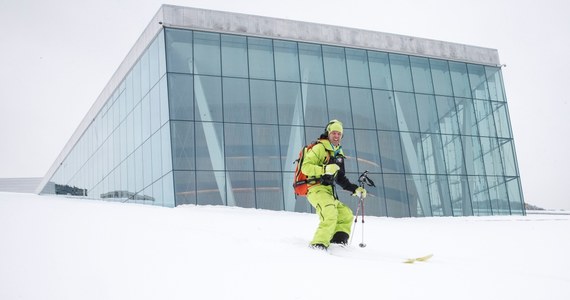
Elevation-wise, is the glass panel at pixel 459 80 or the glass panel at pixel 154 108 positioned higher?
the glass panel at pixel 459 80

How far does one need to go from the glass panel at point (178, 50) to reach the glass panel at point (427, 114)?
35.8 ft

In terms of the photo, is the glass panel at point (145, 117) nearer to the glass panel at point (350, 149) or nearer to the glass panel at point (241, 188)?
the glass panel at point (241, 188)

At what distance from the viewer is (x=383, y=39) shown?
25.5m

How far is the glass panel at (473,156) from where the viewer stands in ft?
84.6

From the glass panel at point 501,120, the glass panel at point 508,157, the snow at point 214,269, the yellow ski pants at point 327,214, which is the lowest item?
the snow at point 214,269

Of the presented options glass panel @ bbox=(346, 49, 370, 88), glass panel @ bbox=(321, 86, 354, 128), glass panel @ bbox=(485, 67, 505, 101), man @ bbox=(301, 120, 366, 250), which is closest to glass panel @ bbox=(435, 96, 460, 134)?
glass panel @ bbox=(485, 67, 505, 101)

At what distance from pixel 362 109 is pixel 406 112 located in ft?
7.65

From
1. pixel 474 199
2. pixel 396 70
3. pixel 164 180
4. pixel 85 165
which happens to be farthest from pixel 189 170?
pixel 85 165

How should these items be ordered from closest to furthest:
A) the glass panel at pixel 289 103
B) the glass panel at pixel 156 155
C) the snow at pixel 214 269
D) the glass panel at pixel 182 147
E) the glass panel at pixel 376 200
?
the snow at pixel 214 269 → the glass panel at pixel 182 147 → the glass panel at pixel 156 155 → the glass panel at pixel 289 103 → the glass panel at pixel 376 200

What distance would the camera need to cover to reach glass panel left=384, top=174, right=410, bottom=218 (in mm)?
23625

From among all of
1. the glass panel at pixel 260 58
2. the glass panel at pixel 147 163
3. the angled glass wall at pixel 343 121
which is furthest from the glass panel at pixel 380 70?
the glass panel at pixel 147 163

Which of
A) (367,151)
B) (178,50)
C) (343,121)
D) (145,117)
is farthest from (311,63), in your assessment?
(145,117)

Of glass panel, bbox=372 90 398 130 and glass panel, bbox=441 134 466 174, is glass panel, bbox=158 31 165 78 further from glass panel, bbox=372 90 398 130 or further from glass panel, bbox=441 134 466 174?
glass panel, bbox=441 134 466 174

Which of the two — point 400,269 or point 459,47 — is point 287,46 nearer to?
point 459,47
